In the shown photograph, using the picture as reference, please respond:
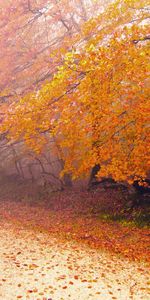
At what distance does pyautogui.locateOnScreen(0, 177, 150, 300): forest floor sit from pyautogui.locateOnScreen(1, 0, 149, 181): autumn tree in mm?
2718

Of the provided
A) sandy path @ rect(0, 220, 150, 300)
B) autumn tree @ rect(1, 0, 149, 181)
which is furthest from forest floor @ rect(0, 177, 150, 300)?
autumn tree @ rect(1, 0, 149, 181)

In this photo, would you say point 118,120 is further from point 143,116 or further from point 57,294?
point 57,294

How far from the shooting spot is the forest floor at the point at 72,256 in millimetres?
7898

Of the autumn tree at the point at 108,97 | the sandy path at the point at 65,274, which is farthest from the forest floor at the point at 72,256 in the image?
the autumn tree at the point at 108,97

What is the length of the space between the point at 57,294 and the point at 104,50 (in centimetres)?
718

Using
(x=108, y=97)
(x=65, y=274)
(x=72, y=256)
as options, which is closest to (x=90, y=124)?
(x=108, y=97)

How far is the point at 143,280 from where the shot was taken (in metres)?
8.66

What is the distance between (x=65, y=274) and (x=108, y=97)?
613 centimetres

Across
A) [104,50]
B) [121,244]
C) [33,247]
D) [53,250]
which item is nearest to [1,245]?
[33,247]

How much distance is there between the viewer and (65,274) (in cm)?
891

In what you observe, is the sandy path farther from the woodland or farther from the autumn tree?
the autumn tree

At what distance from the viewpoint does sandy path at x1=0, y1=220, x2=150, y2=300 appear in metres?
7.70

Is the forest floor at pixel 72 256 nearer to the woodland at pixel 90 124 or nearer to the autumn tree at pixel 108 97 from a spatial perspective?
the woodland at pixel 90 124

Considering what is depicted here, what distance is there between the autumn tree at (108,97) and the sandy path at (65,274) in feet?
12.5
